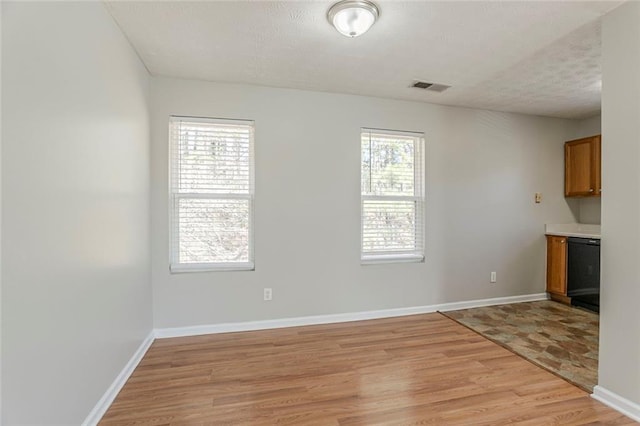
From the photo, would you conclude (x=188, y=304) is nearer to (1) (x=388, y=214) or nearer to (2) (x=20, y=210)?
(2) (x=20, y=210)

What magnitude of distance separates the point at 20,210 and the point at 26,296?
346 mm

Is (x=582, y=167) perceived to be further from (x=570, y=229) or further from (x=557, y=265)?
(x=557, y=265)

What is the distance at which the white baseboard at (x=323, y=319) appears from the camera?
3.13 metres

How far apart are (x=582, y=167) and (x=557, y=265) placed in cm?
135

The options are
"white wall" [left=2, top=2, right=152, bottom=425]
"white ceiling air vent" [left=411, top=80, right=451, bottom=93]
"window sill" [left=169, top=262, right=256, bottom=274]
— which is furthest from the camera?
"white ceiling air vent" [left=411, top=80, right=451, bottom=93]

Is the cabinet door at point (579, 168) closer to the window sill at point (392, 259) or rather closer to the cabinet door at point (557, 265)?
the cabinet door at point (557, 265)

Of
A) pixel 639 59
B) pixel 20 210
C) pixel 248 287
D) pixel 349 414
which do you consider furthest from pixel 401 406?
pixel 639 59

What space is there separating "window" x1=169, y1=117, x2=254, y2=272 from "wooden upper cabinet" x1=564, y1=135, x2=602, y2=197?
4305mm

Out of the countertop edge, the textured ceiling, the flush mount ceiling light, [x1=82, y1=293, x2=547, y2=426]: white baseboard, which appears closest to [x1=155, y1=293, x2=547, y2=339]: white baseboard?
[x1=82, y1=293, x2=547, y2=426]: white baseboard

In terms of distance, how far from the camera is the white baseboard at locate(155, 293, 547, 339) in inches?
123

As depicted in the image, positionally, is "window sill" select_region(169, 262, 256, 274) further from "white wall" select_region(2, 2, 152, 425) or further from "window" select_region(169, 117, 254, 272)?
"white wall" select_region(2, 2, 152, 425)

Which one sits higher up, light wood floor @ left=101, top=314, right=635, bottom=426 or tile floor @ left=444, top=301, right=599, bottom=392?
tile floor @ left=444, top=301, right=599, bottom=392

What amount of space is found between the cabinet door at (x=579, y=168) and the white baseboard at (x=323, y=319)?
156 cm

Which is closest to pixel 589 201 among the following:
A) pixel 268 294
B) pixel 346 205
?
pixel 346 205
